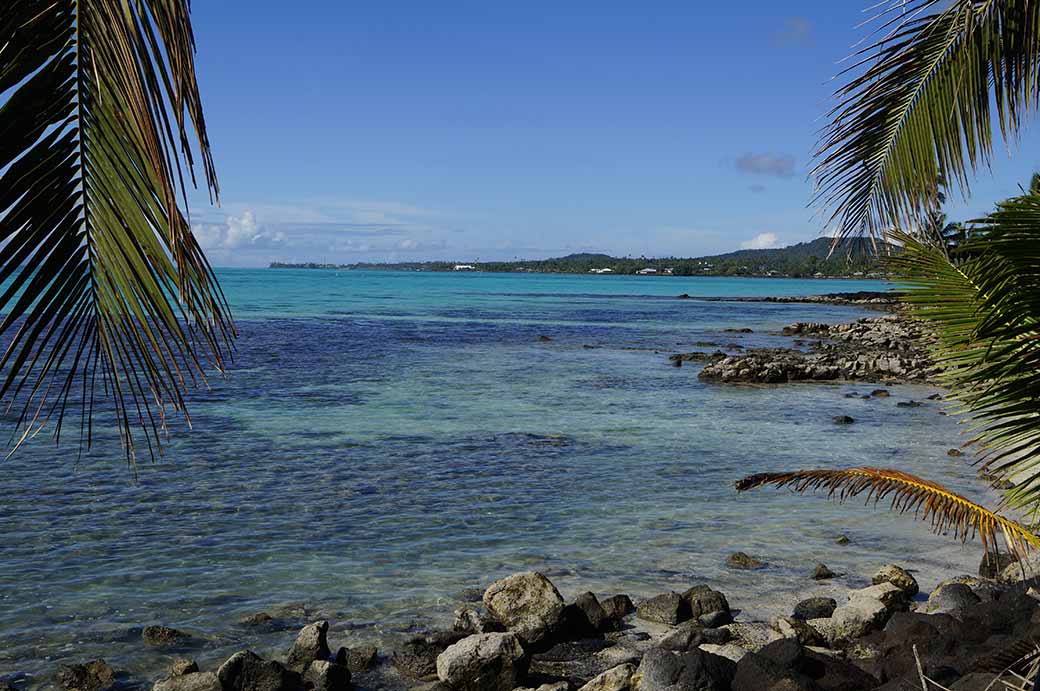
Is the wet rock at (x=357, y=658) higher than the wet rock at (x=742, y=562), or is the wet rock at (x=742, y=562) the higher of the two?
the wet rock at (x=357, y=658)

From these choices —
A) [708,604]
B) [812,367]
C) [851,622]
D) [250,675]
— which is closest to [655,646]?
[708,604]

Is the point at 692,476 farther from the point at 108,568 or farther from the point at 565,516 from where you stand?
the point at 108,568

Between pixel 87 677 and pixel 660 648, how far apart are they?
4.20m

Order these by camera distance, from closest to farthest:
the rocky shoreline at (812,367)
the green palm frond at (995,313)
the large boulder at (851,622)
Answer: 1. the green palm frond at (995,313)
2. the large boulder at (851,622)
3. the rocky shoreline at (812,367)

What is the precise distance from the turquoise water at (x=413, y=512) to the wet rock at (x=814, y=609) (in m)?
0.29

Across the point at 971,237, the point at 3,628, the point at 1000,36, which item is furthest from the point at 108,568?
the point at 1000,36

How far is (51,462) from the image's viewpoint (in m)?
13.7

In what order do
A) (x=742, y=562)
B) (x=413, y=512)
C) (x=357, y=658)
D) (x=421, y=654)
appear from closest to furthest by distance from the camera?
(x=357, y=658)
(x=421, y=654)
(x=742, y=562)
(x=413, y=512)

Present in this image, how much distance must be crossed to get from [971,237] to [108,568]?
8312 mm

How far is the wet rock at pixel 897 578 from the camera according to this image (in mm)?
8595

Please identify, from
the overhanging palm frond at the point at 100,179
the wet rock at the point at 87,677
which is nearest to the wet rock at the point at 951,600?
the wet rock at the point at 87,677

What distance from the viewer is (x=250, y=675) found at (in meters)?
6.35

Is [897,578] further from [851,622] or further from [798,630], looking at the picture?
[798,630]

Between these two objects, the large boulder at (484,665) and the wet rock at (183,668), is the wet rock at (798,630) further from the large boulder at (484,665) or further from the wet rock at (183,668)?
the wet rock at (183,668)
